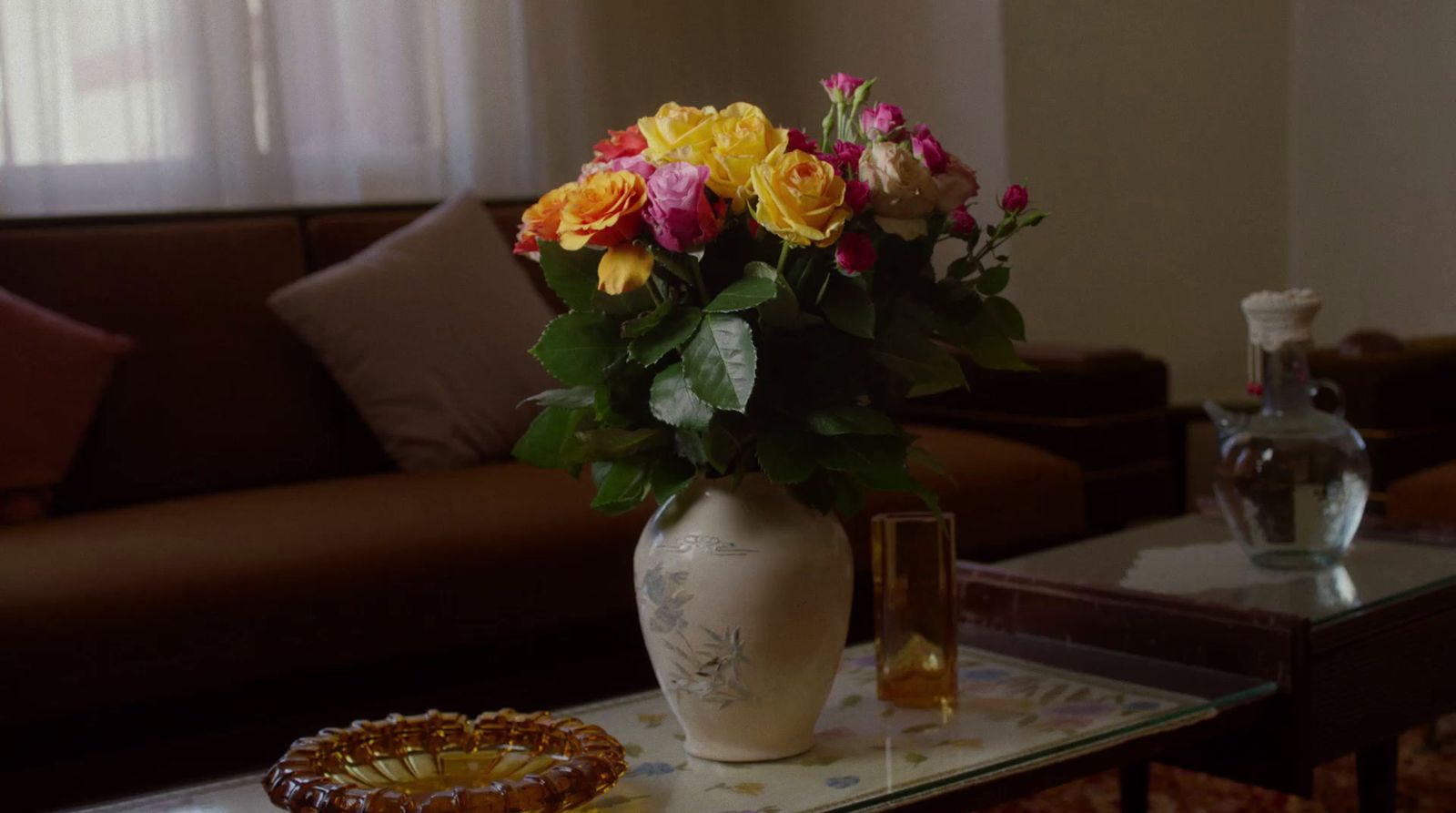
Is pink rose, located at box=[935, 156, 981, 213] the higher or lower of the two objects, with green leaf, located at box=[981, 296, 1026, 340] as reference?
higher

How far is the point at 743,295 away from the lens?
1.05 meters

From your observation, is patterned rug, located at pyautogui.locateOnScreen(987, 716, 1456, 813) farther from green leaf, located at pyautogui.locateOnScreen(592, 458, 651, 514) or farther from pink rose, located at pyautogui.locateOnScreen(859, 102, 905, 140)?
pink rose, located at pyautogui.locateOnScreen(859, 102, 905, 140)

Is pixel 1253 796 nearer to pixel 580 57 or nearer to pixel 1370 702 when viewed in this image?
pixel 1370 702

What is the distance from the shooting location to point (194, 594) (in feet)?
5.87

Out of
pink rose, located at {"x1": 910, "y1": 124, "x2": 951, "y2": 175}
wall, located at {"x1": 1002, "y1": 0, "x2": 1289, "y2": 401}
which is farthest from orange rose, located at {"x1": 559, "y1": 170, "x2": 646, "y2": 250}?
wall, located at {"x1": 1002, "y1": 0, "x2": 1289, "y2": 401}

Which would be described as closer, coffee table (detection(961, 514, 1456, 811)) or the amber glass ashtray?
the amber glass ashtray

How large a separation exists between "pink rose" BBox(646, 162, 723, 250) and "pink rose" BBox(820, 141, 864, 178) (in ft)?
0.33

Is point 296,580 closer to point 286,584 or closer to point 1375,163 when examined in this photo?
point 286,584

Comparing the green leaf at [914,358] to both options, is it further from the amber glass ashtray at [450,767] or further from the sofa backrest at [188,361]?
the sofa backrest at [188,361]

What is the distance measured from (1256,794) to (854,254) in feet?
4.39

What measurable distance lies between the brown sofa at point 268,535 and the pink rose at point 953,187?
717 mm

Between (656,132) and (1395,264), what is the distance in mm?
2748

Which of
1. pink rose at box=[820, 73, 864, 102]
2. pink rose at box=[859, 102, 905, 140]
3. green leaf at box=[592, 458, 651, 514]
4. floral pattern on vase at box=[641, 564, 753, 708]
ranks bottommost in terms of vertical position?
floral pattern on vase at box=[641, 564, 753, 708]

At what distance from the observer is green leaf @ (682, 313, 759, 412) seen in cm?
103
